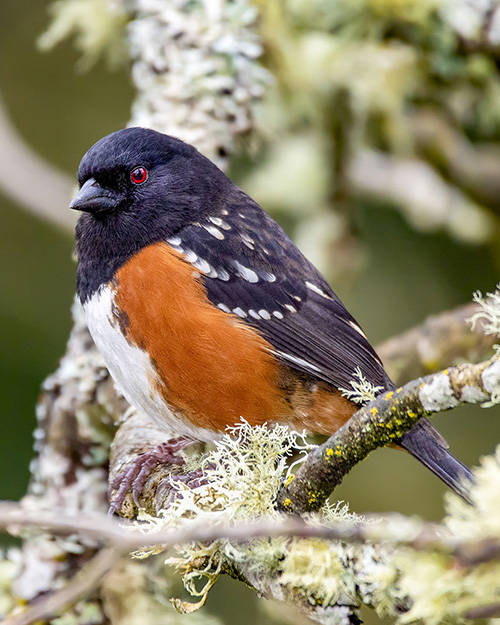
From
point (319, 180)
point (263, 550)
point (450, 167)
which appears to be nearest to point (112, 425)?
point (263, 550)

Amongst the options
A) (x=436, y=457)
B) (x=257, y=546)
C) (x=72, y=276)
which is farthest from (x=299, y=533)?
(x=72, y=276)

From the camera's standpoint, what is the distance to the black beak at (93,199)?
98.7 inches

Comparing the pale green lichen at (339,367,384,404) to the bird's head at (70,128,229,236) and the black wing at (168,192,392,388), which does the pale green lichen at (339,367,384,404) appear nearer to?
the black wing at (168,192,392,388)

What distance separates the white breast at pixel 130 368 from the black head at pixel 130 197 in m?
0.10

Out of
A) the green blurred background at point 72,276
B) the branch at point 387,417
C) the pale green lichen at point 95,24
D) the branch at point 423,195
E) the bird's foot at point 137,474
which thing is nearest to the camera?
the branch at point 387,417

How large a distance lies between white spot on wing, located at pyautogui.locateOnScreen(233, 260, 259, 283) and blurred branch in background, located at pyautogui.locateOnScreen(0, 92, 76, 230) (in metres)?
1.27

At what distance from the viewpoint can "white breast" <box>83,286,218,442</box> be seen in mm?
2338

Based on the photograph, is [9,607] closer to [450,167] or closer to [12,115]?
[450,167]

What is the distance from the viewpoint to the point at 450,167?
366 cm

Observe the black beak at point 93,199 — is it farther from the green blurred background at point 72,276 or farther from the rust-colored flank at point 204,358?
the green blurred background at point 72,276

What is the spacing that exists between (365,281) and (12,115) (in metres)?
2.53

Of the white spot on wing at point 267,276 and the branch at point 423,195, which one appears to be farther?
the branch at point 423,195

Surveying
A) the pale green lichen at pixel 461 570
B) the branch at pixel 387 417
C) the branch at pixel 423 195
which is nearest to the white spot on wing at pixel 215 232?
the branch at pixel 387 417

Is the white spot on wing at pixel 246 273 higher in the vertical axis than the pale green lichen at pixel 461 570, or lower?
higher
